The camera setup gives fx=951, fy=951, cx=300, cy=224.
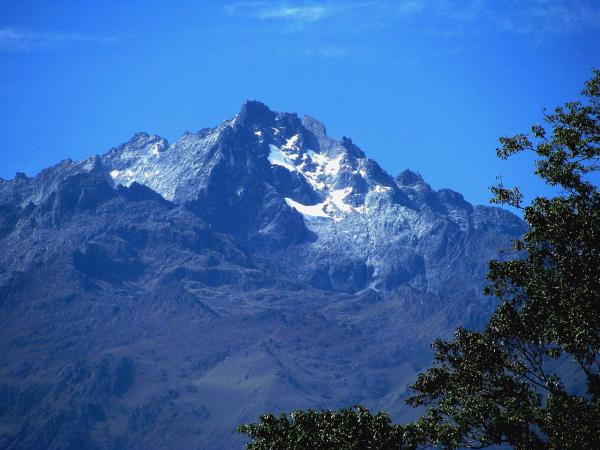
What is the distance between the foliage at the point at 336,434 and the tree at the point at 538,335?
2856 millimetres

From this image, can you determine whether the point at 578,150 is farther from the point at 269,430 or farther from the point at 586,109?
the point at 269,430

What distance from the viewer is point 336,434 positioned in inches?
2842

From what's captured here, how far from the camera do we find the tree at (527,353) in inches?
2785

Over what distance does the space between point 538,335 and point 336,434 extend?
1839 centimetres

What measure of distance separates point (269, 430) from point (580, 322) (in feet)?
82.8

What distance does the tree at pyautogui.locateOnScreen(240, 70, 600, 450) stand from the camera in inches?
2785

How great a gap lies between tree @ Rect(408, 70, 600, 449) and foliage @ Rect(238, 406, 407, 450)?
9.37 feet

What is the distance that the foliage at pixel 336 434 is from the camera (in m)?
71.8

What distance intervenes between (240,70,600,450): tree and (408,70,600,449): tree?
8 centimetres

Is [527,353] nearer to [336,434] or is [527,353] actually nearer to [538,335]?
[538,335]

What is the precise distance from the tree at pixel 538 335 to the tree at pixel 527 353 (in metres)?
0.08

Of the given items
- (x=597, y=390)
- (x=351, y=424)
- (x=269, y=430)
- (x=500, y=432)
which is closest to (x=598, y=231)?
(x=597, y=390)

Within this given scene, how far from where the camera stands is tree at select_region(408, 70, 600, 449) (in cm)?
7069

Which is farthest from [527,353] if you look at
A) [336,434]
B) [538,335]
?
[336,434]
